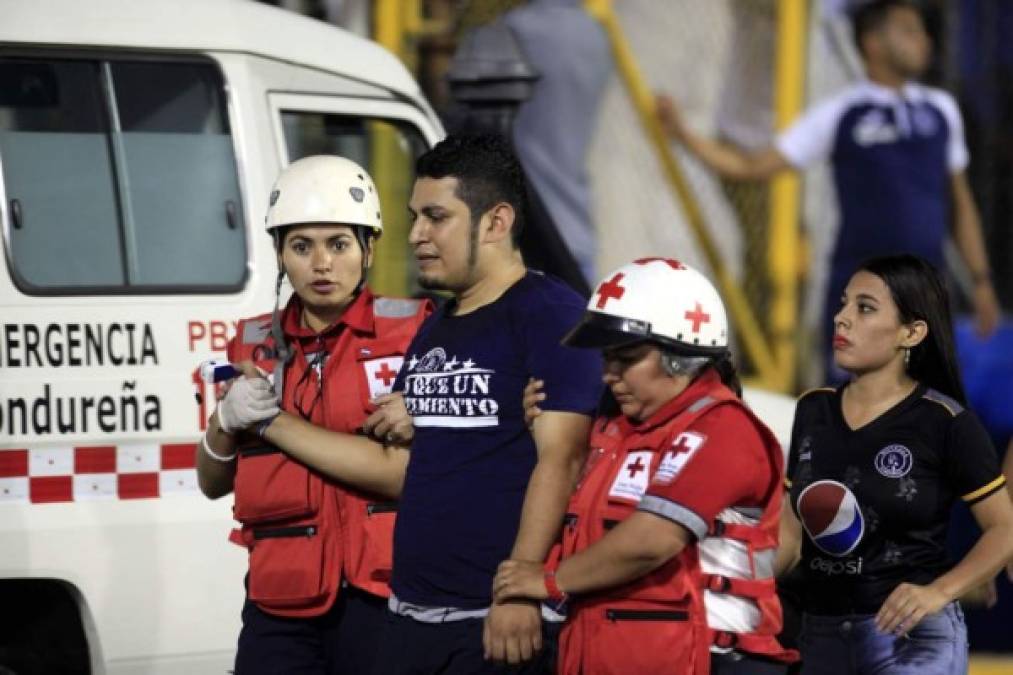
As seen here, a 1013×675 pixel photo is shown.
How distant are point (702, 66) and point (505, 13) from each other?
3.74ft

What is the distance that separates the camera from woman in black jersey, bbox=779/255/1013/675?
484 centimetres

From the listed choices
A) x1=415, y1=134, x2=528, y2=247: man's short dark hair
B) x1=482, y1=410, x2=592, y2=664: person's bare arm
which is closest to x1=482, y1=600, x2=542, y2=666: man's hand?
x1=482, y1=410, x2=592, y2=664: person's bare arm

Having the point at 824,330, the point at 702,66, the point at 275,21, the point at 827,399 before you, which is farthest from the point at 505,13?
the point at 827,399

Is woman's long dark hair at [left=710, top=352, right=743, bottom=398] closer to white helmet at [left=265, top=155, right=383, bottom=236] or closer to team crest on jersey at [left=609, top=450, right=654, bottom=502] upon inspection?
team crest on jersey at [left=609, top=450, right=654, bottom=502]

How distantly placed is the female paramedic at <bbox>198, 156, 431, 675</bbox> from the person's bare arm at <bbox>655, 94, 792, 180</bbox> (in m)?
5.08

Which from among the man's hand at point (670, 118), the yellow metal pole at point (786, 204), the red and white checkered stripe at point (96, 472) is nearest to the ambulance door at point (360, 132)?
the red and white checkered stripe at point (96, 472)

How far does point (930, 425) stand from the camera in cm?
491

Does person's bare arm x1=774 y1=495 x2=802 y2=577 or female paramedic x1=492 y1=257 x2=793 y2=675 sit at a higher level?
female paramedic x1=492 y1=257 x2=793 y2=675

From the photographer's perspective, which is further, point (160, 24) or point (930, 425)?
point (160, 24)

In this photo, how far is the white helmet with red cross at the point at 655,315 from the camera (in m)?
4.16

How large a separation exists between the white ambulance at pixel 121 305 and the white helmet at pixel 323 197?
2.51 ft

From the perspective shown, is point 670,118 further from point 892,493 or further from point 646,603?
point 646,603

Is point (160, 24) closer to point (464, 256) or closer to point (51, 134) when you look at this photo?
point (51, 134)

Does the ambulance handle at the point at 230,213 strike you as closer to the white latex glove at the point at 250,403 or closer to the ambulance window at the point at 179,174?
the ambulance window at the point at 179,174
